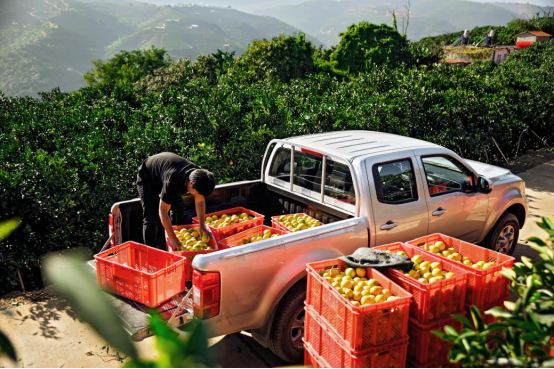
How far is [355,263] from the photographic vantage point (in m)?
4.39

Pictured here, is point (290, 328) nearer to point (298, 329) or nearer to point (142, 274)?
point (298, 329)

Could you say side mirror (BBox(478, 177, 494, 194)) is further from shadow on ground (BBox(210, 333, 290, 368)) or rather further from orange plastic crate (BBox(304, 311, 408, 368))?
shadow on ground (BBox(210, 333, 290, 368))

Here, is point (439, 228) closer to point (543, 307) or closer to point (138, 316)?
point (543, 307)

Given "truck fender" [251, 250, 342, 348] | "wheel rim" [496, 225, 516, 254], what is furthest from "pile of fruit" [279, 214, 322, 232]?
"wheel rim" [496, 225, 516, 254]

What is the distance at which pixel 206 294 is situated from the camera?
4.09 meters

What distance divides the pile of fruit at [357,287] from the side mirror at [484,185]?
8.47 ft

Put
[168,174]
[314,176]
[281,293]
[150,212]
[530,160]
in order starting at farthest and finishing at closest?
[530,160] → [314,176] → [150,212] → [168,174] → [281,293]

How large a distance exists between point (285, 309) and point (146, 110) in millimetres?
6820

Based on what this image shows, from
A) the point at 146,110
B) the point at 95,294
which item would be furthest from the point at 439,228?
the point at 146,110

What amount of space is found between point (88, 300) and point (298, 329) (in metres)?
4.04

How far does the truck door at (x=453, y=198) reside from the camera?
5719 millimetres

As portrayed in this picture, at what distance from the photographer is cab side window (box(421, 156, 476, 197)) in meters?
5.95

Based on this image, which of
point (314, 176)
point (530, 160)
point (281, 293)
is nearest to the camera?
point (281, 293)

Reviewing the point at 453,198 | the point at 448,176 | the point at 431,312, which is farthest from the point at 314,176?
the point at 431,312
